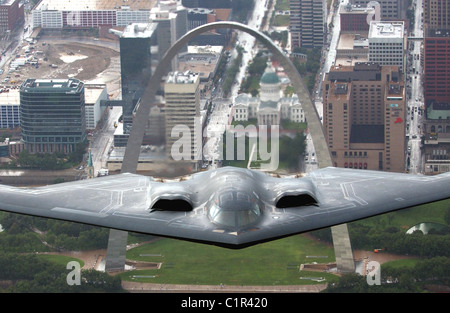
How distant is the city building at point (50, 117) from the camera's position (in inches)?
3474

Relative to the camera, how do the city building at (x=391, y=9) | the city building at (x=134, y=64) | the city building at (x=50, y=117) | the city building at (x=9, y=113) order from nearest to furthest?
the city building at (x=50, y=117), the city building at (x=134, y=64), the city building at (x=9, y=113), the city building at (x=391, y=9)

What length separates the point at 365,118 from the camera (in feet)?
278

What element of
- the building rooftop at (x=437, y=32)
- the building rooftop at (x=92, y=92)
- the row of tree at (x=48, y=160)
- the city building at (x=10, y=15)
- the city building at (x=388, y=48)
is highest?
the building rooftop at (x=437, y=32)

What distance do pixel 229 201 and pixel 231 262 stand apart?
18.7 metres

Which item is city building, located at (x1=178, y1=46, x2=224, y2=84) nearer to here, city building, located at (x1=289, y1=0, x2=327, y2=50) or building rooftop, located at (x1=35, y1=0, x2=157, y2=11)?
city building, located at (x1=289, y1=0, x2=327, y2=50)

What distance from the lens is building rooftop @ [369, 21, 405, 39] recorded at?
97.4 meters


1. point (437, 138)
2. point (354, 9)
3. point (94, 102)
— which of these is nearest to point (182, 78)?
point (94, 102)

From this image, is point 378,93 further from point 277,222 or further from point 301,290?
point 277,222

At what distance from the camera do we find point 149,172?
74.1 m

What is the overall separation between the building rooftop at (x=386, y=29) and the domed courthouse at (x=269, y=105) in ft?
35.2

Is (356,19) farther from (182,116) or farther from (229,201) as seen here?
(229,201)

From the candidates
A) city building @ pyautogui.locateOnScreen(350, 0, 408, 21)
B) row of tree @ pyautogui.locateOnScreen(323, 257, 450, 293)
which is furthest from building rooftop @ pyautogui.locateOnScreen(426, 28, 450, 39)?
row of tree @ pyautogui.locateOnScreen(323, 257, 450, 293)

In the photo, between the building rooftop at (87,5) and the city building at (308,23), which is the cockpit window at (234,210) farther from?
the building rooftop at (87,5)

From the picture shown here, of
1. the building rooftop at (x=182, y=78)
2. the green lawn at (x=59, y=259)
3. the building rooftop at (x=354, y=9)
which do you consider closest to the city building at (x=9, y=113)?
the building rooftop at (x=182, y=78)
